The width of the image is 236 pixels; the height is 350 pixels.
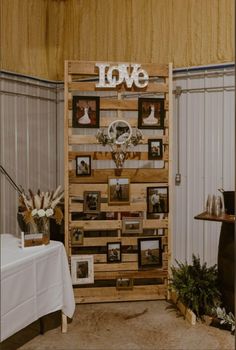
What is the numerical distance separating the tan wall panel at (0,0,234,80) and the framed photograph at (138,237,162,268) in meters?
1.84

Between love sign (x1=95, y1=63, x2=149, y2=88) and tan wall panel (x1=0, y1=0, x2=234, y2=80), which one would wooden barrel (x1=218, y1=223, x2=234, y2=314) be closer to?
love sign (x1=95, y1=63, x2=149, y2=88)

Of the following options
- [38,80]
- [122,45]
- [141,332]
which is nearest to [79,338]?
[141,332]

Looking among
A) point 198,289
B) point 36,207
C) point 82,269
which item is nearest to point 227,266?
point 198,289

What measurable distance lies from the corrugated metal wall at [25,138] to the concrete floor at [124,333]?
92 cm

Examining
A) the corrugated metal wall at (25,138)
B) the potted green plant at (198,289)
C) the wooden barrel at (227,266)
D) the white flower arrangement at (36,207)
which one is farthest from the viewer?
the potted green plant at (198,289)

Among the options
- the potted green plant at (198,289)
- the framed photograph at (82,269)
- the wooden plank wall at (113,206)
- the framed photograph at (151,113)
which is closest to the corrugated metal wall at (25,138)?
the wooden plank wall at (113,206)

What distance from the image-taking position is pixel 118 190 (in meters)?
3.76

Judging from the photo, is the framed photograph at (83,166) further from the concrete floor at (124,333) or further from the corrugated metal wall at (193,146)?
the concrete floor at (124,333)

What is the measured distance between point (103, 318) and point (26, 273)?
1.09 meters

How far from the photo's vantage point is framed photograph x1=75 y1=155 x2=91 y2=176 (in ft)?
12.2

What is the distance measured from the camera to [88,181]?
147 inches

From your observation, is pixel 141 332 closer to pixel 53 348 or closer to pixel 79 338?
pixel 79 338

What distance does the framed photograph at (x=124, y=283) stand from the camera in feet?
12.6

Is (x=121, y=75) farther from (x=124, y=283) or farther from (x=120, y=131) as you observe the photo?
(x=124, y=283)
